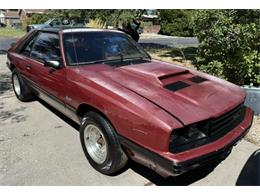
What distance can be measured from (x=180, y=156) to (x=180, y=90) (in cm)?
88

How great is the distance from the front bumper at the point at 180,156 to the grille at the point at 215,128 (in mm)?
42

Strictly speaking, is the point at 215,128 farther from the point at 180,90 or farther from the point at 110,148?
the point at 110,148

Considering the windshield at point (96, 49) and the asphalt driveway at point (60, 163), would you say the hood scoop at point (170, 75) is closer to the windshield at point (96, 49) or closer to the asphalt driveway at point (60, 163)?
the windshield at point (96, 49)

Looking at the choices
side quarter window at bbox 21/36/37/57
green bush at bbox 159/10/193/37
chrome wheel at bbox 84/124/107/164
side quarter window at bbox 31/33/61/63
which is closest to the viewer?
chrome wheel at bbox 84/124/107/164

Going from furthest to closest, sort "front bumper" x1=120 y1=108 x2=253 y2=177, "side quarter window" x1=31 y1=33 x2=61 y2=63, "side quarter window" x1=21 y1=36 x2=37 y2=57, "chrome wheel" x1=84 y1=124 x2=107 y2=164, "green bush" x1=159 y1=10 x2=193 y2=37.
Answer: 1. "green bush" x1=159 y1=10 x2=193 y2=37
2. "side quarter window" x1=21 y1=36 x2=37 y2=57
3. "side quarter window" x1=31 y1=33 x2=61 y2=63
4. "chrome wheel" x1=84 y1=124 x2=107 y2=164
5. "front bumper" x1=120 y1=108 x2=253 y2=177

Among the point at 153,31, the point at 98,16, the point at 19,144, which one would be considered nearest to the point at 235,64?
the point at 19,144

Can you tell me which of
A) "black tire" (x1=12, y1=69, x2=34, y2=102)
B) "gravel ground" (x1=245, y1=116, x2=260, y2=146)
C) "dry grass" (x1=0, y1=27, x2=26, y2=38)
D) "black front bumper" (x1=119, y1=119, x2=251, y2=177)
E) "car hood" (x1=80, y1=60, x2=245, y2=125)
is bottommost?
"dry grass" (x1=0, y1=27, x2=26, y2=38)

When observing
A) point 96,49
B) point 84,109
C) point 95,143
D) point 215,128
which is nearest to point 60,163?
point 95,143

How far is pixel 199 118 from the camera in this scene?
284cm

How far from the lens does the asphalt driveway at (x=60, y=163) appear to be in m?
3.47

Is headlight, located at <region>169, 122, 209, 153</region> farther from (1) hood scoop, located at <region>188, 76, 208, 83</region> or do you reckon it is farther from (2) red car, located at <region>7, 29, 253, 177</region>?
(1) hood scoop, located at <region>188, 76, 208, 83</region>

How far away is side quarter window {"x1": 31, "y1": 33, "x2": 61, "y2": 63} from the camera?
4.48 meters

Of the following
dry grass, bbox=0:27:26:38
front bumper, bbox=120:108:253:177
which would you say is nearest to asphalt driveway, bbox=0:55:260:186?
front bumper, bbox=120:108:253:177

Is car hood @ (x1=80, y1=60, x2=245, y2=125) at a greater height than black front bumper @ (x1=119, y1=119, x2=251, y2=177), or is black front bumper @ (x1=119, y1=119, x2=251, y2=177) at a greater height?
car hood @ (x1=80, y1=60, x2=245, y2=125)
